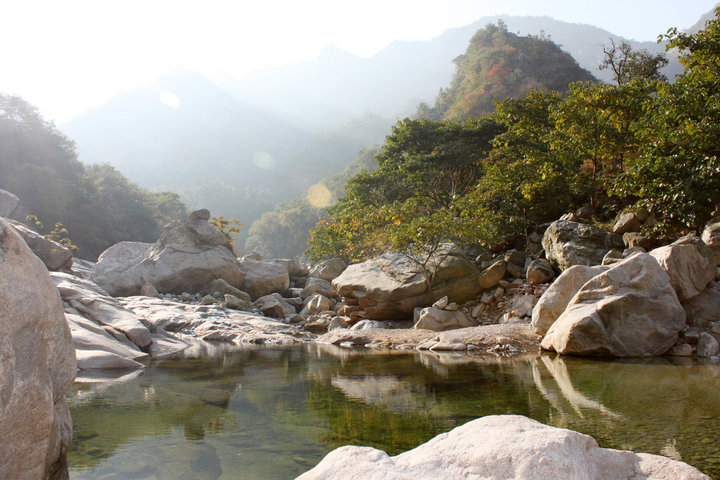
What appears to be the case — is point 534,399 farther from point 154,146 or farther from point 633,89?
point 154,146

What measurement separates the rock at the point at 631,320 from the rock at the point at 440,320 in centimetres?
473

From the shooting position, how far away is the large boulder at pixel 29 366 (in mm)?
2742

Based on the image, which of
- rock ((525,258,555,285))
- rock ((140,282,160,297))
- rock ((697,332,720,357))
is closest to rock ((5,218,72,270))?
rock ((140,282,160,297))

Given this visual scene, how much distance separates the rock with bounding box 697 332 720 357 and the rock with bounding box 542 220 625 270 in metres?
3.83

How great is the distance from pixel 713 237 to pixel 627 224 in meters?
2.68

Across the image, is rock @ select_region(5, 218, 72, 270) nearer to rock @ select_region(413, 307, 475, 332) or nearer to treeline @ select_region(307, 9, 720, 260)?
treeline @ select_region(307, 9, 720, 260)

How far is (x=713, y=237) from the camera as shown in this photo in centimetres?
1023

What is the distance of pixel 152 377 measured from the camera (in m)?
8.28

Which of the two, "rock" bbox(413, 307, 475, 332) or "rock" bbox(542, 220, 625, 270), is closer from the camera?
"rock" bbox(542, 220, 625, 270)

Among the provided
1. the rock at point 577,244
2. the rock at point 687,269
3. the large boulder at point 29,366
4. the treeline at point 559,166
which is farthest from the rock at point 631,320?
the large boulder at point 29,366

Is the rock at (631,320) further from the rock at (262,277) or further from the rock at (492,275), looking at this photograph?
the rock at (262,277)

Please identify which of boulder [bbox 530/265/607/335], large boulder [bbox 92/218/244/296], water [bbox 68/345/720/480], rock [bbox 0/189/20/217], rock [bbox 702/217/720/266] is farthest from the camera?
rock [bbox 0/189/20/217]

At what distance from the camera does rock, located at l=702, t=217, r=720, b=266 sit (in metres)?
10.2

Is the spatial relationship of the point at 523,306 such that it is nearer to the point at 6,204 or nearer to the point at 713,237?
the point at 713,237
